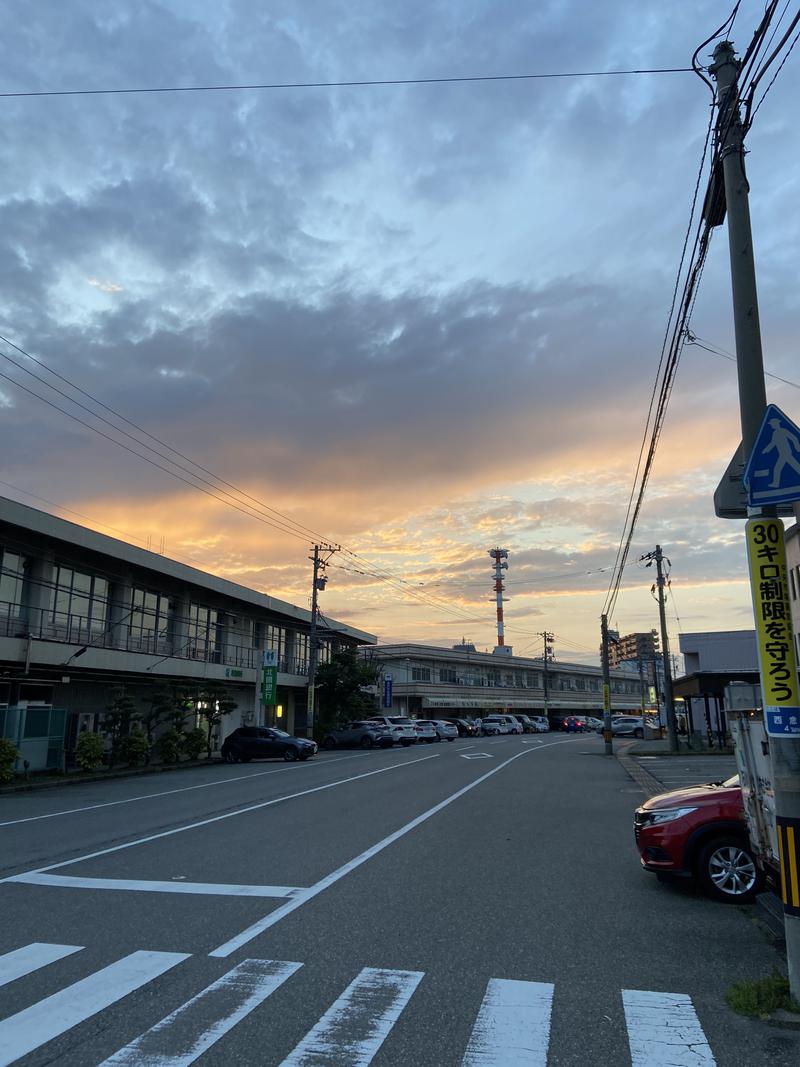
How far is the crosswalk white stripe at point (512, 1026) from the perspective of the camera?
418cm

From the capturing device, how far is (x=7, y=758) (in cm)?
2173

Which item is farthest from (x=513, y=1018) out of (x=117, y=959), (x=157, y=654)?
(x=157, y=654)

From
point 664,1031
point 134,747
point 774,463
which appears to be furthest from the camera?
point 134,747

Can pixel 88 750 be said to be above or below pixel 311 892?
above

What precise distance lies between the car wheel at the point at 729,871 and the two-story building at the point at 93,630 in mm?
22235

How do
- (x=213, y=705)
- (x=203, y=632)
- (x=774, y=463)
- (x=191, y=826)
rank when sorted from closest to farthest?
1. (x=774, y=463)
2. (x=191, y=826)
3. (x=213, y=705)
4. (x=203, y=632)

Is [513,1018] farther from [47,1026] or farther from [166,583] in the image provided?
[166,583]

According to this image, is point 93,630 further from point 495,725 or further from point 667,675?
point 495,725

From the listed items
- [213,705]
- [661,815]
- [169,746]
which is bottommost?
[169,746]

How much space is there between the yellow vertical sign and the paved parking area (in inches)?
589

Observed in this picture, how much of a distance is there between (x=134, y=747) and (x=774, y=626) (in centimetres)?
2724

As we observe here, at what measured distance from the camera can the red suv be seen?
25.2 ft

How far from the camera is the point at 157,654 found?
3397cm

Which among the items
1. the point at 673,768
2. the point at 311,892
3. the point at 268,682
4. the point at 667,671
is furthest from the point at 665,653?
the point at 311,892
